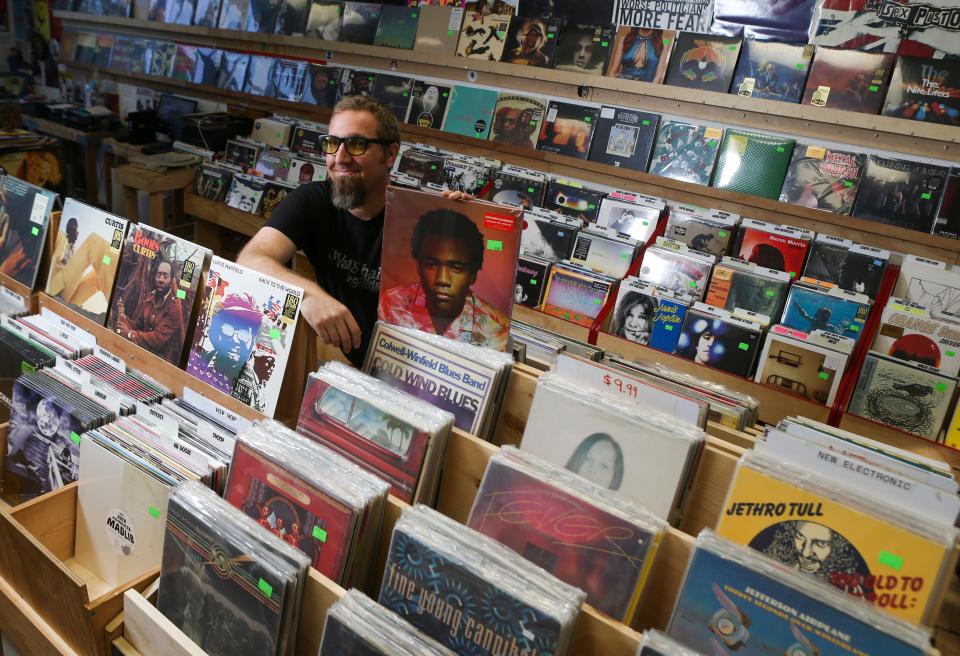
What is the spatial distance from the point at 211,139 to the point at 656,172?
3196 mm

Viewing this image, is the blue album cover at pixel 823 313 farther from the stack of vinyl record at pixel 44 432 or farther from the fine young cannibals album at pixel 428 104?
the stack of vinyl record at pixel 44 432

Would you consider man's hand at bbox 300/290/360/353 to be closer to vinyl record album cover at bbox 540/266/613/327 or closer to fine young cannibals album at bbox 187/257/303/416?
fine young cannibals album at bbox 187/257/303/416

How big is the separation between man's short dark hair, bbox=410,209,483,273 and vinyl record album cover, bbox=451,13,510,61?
2.82 m

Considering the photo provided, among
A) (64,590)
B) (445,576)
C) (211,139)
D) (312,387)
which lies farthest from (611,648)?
(211,139)

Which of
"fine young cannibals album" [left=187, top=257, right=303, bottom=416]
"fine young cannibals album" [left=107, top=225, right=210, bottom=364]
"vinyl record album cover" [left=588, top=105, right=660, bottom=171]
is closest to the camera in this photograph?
"fine young cannibals album" [left=187, top=257, right=303, bottom=416]

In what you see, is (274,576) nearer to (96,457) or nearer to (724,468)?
(96,457)

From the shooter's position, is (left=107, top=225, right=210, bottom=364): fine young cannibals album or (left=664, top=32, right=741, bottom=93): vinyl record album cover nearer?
(left=107, top=225, right=210, bottom=364): fine young cannibals album

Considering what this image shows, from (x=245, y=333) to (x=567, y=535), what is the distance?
0.88m

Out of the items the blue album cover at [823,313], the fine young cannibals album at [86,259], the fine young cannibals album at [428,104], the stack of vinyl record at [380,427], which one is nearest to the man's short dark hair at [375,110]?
the fine young cannibals album at [86,259]

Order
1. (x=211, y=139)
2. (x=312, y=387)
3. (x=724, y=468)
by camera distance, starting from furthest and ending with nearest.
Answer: (x=211, y=139) → (x=312, y=387) → (x=724, y=468)

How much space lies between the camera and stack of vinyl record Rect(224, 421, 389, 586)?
1.02 metres

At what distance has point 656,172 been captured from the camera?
11.0ft

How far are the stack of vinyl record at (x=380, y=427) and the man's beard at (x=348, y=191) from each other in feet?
2.44

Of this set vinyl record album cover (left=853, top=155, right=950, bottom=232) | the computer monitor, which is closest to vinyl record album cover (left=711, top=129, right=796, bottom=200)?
vinyl record album cover (left=853, top=155, right=950, bottom=232)
